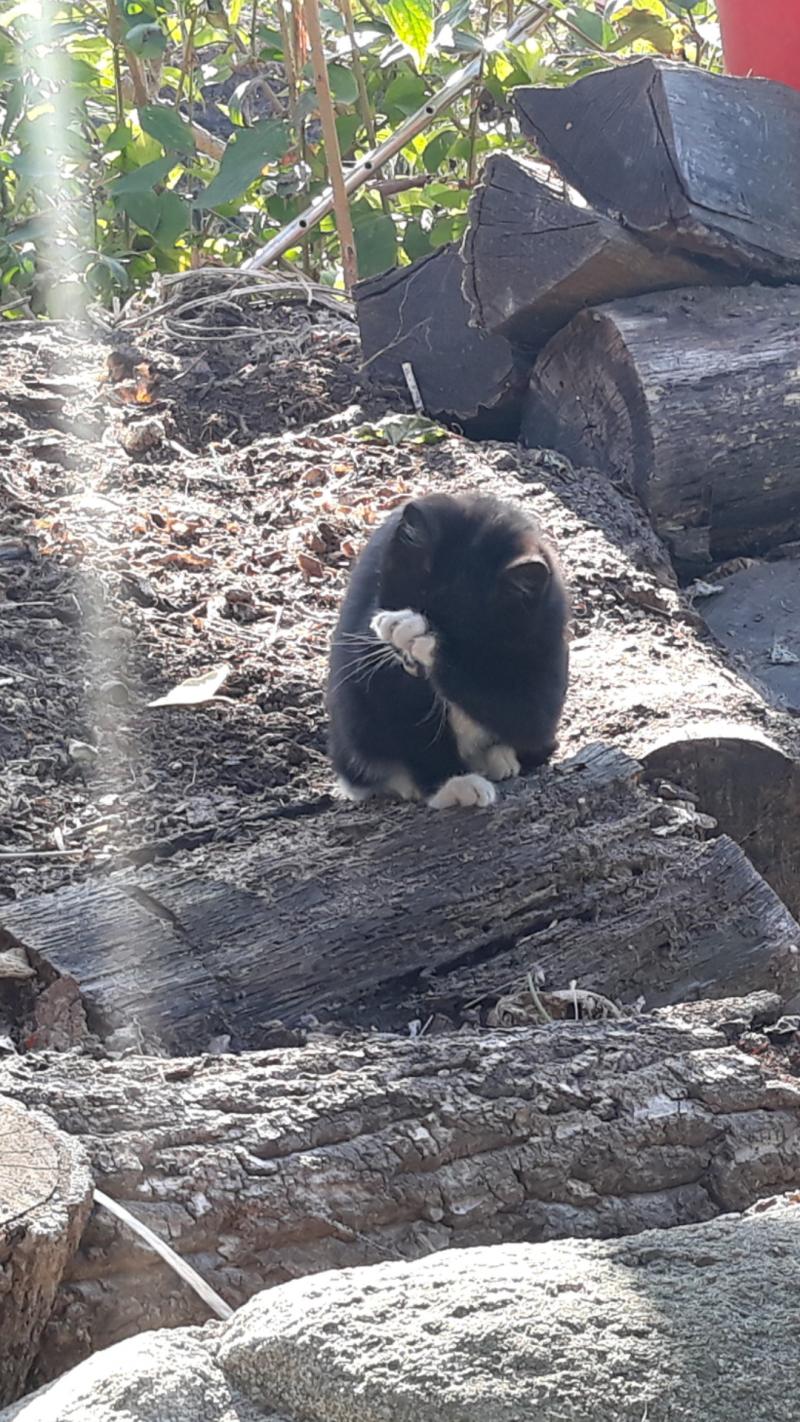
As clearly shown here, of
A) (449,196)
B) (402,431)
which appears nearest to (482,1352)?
(402,431)

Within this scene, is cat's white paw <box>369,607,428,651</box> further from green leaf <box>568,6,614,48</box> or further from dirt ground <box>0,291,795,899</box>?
green leaf <box>568,6,614,48</box>

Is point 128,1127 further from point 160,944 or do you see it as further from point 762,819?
point 762,819

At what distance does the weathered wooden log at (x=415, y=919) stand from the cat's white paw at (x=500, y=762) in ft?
0.53

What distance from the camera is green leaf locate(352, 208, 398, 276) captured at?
285 inches

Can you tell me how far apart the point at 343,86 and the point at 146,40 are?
0.96 metres

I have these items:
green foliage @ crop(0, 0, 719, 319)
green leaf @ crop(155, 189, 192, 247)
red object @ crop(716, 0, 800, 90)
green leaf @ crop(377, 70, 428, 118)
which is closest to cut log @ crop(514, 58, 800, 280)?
red object @ crop(716, 0, 800, 90)

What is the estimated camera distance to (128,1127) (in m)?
1.94

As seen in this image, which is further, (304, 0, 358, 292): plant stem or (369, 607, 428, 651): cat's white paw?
(304, 0, 358, 292): plant stem

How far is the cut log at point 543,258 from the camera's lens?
5203 mm

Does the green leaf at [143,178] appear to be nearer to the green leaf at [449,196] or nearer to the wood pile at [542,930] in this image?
the green leaf at [449,196]

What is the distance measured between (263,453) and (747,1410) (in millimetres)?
4485

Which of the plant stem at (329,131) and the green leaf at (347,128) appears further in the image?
the green leaf at (347,128)

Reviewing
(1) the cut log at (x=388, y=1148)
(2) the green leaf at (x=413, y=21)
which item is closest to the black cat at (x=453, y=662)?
(1) the cut log at (x=388, y=1148)

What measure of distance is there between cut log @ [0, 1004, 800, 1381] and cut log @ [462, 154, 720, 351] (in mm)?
3486
